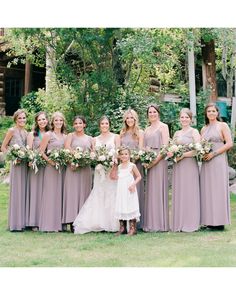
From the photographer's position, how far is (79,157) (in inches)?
336

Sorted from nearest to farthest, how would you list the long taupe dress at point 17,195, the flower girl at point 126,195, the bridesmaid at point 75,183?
1. the flower girl at point 126,195
2. the bridesmaid at point 75,183
3. the long taupe dress at point 17,195

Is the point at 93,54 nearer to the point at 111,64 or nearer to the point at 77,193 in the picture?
the point at 111,64

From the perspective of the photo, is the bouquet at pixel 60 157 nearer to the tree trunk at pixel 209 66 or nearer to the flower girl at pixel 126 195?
the flower girl at pixel 126 195

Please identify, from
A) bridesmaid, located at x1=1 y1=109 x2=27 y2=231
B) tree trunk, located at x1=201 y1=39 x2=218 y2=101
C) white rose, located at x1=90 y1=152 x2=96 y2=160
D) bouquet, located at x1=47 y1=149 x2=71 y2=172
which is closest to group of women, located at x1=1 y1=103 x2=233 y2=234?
bridesmaid, located at x1=1 y1=109 x2=27 y2=231

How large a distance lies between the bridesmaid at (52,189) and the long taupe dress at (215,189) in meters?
2.42

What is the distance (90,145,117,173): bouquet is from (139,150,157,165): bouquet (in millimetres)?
428

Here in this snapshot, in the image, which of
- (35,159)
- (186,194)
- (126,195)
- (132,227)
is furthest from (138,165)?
(35,159)

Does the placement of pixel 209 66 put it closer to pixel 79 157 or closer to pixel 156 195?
pixel 156 195

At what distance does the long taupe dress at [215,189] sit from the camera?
8.53 metres

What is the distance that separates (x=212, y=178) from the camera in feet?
28.2

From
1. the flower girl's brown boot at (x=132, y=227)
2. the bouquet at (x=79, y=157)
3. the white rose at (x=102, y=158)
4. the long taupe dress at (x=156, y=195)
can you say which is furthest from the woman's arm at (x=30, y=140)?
the flower girl's brown boot at (x=132, y=227)

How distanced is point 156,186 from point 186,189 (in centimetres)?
50
